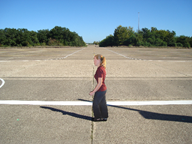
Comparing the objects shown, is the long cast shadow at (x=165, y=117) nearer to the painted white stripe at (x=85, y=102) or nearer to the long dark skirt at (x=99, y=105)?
the painted white stripe at (x=85, y=102)

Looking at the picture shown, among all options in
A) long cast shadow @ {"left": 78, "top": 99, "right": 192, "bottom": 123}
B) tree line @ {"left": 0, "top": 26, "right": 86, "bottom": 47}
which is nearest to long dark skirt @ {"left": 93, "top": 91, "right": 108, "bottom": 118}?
long cast shadow @ {"left": 78, "top": 99, "right": 192, "bottom": 123}

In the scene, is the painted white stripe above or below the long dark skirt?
below

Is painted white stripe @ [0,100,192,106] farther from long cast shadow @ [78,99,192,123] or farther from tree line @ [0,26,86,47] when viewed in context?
tree line @ [0,26,86,47]

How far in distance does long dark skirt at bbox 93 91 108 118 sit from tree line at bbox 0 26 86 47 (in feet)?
214

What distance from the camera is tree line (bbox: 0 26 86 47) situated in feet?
212

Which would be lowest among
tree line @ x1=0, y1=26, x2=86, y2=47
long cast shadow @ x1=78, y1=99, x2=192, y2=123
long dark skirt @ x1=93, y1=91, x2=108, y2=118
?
long cast shadow @ x1=78, y1=99, x2=192, y2=123

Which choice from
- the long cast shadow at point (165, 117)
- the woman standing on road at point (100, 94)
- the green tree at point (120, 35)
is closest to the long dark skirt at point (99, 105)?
the woman standing on road at point (100, 94)

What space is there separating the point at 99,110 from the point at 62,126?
0.77m

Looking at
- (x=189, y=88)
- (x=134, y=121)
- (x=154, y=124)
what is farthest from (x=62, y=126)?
(x=189, y=88)

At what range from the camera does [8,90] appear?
5328 millimetres

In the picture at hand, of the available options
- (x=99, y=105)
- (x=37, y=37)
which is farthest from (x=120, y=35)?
(x=99, y=105)

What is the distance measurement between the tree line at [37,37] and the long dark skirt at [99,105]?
65.1 m

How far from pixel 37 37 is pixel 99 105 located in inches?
3559

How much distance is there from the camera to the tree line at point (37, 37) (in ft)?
212
